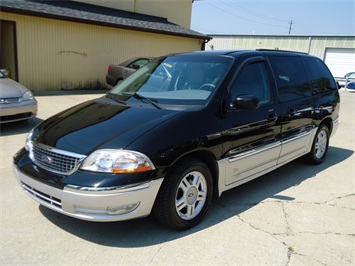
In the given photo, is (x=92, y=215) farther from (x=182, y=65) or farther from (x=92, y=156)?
(x=182, y=65)

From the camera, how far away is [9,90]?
6602 mm

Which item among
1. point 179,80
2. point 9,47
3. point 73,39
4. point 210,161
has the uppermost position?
point 73,39

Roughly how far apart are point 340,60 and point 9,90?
3183 centimetres

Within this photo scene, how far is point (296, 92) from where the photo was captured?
4.67m

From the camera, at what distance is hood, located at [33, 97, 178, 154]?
115 inches

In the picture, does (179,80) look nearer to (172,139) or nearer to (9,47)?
(172,139)

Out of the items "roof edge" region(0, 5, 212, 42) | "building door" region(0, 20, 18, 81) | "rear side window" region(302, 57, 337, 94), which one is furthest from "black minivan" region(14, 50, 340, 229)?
"building door" region(0, 20, 18, 81)

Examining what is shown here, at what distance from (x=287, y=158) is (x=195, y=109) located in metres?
1.91

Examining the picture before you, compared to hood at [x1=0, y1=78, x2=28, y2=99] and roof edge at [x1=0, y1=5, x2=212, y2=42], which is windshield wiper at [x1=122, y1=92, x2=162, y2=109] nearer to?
hood at [x1=0, y1=78, x2=28, y2=99]

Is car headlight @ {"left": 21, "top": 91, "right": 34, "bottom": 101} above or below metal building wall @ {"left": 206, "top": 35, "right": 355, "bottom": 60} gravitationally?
below

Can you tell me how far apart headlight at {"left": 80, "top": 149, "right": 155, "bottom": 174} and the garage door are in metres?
33.0

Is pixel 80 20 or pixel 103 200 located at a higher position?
pixel 80 20

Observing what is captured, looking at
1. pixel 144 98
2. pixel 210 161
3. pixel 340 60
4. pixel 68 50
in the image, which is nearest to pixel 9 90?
pixel 144 98

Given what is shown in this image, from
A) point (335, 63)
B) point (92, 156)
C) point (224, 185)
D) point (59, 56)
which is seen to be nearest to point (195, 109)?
point (224, 185)
